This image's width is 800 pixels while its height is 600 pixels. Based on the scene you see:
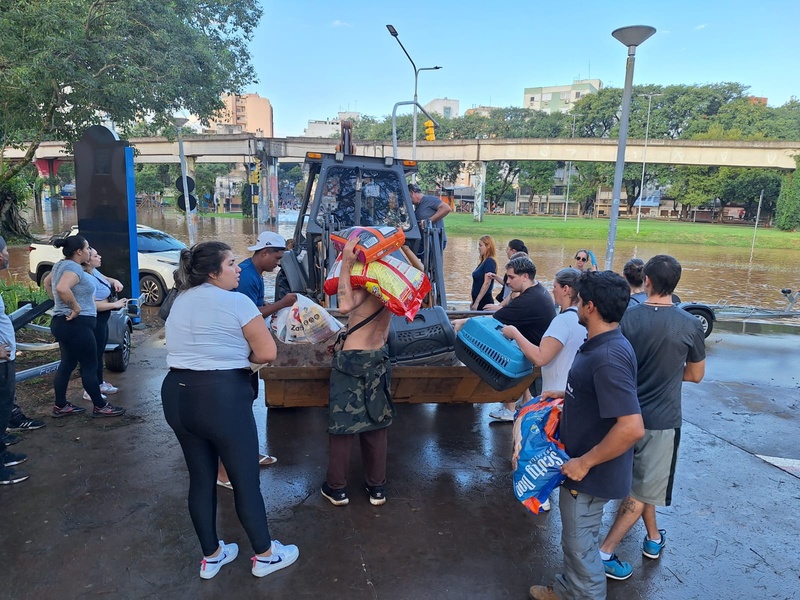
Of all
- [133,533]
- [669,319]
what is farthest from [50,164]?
[669,319]

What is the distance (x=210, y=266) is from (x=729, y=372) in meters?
7.16

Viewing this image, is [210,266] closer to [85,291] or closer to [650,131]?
Result: [85,291]

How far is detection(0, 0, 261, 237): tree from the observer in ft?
29.9

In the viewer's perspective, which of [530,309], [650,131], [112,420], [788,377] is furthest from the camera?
[650,131]

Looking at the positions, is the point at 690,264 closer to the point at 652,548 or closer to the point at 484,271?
the point at 484,271

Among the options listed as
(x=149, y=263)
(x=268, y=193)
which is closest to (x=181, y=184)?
(x=149, y=263)

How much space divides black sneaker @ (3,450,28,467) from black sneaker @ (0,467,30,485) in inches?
4.4

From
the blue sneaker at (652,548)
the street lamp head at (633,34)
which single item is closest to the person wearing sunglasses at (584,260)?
the street lamp head at (633,34)

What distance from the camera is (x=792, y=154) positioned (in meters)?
34.6

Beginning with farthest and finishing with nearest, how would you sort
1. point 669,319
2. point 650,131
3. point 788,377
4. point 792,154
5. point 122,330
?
point 650,131 < point 792,154 < point 788,377 < point 122,330 < point 669,319

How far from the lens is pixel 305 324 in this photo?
11.3 ft

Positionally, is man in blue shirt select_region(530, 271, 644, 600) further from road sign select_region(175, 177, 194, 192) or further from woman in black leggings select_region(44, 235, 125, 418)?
road sign select_region(175, 177, 194, 192)

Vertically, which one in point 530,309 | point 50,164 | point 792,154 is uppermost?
point 792,154

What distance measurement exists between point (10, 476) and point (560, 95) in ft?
408
